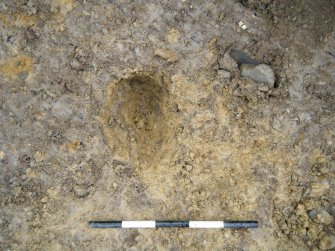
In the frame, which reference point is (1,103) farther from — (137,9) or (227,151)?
(227,151)

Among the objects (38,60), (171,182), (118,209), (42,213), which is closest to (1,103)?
(38,60)

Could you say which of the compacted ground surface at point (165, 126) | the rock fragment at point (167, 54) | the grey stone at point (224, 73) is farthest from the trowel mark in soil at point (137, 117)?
the grey stone at point (224, 73)

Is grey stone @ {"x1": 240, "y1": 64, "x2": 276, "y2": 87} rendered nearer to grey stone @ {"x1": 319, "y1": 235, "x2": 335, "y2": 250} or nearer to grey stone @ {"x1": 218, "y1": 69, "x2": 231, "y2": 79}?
grey stone @ {"x1": 218, "y1": 69, "x2": 231, "y2": 79}

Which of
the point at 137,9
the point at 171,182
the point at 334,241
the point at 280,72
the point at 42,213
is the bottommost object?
the point at 334,241

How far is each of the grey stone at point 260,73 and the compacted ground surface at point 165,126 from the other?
0.05m

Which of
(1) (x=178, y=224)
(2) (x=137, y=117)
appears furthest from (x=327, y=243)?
(2) (x=137, y=117)

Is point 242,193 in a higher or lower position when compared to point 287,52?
lower

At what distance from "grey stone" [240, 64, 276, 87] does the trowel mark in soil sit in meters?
0.68

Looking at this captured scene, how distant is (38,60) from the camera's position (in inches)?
118

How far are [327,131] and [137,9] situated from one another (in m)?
1.84

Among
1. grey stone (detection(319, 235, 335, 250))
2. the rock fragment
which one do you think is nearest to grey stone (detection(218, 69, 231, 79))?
the rock fragment

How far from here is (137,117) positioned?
313 centimetres

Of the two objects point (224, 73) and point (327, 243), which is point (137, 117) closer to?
point (224, 73)

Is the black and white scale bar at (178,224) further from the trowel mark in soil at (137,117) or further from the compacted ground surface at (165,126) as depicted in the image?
the trowel mark in soil at (137,117)
